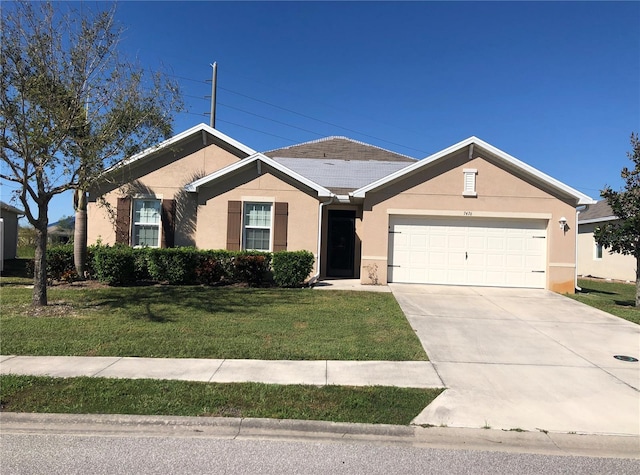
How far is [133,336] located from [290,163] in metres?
13.4

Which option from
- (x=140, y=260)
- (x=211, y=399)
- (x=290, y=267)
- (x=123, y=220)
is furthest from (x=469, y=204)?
(x=123, y=220)

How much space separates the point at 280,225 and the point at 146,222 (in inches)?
174

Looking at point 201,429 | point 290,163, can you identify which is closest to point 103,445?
point 201,429

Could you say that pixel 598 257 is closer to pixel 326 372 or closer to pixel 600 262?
pixel 600 262

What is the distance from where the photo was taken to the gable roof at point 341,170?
16.5 m

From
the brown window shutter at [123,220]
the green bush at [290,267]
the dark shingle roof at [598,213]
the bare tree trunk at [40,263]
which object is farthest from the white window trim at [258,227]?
the dark shingle roof at [598,213]

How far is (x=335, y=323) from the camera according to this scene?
8.29 meters

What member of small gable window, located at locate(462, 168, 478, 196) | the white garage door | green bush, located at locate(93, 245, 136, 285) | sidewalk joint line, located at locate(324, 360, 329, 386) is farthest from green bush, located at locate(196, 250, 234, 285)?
small gable window, located at locate(462, 168, 478, 196)

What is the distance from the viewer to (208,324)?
8.06 m

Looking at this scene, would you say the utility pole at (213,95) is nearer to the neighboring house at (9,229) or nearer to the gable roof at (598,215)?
the neighboring house at (9,229)

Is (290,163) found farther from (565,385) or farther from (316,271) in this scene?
(565,385)

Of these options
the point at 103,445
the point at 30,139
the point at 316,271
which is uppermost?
the point at 30,139

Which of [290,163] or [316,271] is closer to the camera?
[316,271]

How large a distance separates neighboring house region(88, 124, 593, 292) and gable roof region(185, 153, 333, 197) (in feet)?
0.11
